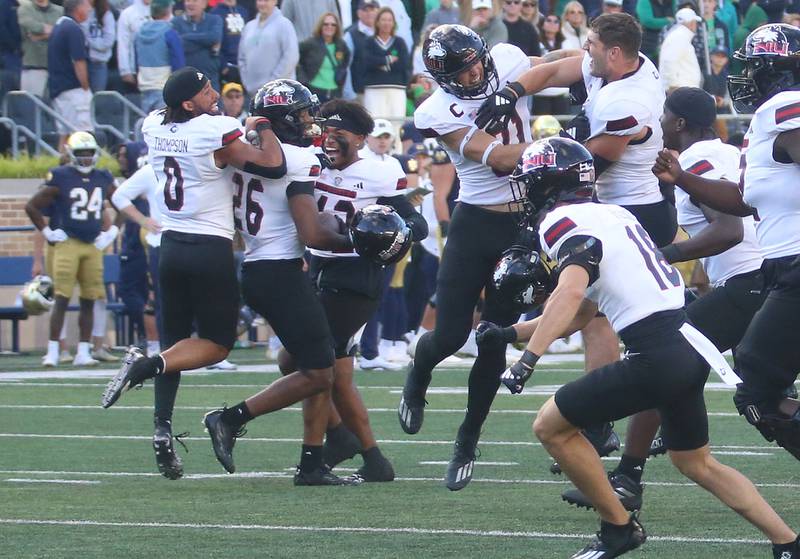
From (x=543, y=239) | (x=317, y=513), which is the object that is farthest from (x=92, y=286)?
(x=543, y=239)

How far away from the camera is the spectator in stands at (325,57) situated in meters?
15.7

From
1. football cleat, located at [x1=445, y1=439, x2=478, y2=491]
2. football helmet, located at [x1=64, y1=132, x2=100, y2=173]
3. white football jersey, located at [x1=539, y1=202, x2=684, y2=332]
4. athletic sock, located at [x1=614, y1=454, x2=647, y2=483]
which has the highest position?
white football jersey, located at [x1=539, y1=202, x2=684, y2=332]

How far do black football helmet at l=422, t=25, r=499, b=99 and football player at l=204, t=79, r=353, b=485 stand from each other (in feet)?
2.32

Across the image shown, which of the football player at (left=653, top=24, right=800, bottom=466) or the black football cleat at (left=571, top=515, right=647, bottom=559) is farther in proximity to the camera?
the football player at (left=653, top=24, right=800, bottom=466)

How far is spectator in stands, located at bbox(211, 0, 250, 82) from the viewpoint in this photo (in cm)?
1627

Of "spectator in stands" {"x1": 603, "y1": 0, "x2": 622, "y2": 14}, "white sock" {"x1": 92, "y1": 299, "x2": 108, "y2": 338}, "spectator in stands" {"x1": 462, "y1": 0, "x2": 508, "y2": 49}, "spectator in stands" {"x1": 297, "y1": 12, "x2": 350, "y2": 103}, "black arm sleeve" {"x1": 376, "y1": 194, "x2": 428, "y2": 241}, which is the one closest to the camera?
"black arm sleeve" {"x1": 376, "y1": 194, "x2": 428, "y2": 241}

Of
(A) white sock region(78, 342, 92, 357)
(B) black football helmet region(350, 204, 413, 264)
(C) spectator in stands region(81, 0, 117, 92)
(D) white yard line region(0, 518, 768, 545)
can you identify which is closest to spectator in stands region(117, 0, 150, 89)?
(C) spectator in stands region(81, 0, 117, 92)

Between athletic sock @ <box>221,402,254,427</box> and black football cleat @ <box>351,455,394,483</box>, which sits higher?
athletic sock @ <box>221,402,254,427</box>

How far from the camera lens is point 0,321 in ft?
51.7

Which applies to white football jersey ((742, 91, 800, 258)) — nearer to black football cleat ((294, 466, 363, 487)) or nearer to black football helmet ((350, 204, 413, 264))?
black football helmet ((350, 204, 413, 264))

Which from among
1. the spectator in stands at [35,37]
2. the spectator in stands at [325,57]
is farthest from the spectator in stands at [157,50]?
the spectator in stands at [325,57]

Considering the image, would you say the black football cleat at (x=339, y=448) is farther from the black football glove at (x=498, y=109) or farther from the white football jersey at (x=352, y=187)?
the black football glove at (x=498, y=109)

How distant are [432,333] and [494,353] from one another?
1.15 feet

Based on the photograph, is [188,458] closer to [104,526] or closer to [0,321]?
[104,526]
